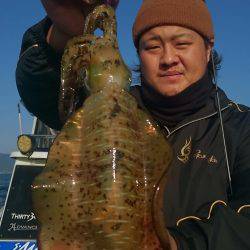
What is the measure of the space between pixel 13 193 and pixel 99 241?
10.2 metres

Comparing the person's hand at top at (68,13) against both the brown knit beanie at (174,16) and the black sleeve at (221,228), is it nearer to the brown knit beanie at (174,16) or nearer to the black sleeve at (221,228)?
the brown knit beanie at (174,16)

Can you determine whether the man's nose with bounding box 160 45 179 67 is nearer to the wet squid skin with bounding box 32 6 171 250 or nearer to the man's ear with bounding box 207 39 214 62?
the man's ear with bounding box 207 39 214 62

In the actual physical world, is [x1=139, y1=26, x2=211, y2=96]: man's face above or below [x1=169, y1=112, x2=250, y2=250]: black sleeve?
above

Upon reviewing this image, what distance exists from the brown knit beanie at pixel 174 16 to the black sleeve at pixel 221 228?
1773 millimetres

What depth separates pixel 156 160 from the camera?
9.37 feet

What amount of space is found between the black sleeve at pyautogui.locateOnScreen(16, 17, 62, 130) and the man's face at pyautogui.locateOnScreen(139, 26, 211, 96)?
34.7 inches

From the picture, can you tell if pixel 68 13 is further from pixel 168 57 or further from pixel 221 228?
pixel 221 228

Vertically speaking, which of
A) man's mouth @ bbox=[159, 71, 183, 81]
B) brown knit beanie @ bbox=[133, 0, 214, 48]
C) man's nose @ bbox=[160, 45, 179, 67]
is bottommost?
man's mouth @ bbox=[159, 71, 183, 81]

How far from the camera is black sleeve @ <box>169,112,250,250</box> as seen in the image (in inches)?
120

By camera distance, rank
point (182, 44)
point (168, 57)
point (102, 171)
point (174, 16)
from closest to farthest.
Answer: point (102, 171) < point (168, 57) < point (182, 44) < point (174, 16)

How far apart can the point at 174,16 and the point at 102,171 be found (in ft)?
7.87

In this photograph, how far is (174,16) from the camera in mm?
4582

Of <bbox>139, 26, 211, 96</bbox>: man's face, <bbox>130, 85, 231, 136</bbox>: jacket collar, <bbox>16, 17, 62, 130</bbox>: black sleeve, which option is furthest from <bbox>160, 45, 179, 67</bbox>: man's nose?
<bbox>16, 17, 62, 130</bbox>: black sleeve

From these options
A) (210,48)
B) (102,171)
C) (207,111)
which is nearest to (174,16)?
(210,48)
